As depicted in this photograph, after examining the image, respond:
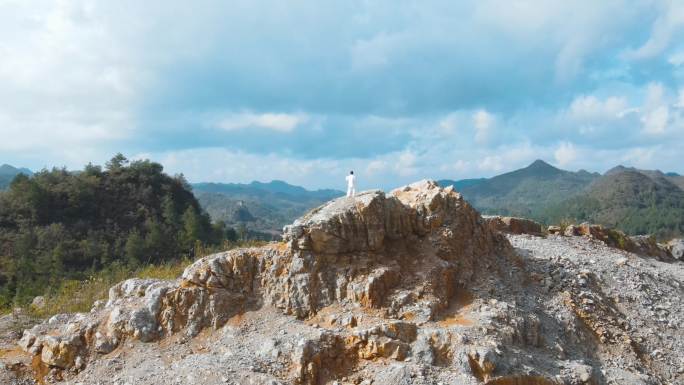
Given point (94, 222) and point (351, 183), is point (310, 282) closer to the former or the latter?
point (351, 183)

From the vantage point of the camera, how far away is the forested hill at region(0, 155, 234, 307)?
5019 cm

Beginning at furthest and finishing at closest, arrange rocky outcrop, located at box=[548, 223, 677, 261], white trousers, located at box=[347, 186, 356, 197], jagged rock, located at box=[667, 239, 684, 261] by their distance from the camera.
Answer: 1. jagged rock, located at box=[667, 239, 684, 261]
2. rocky outcrop, located at box=[548, 223, 677, 261]
3. white trousers, located at box=[347, 186, 356, 197]

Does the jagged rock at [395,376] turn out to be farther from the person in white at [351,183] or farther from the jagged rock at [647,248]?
the jagged rock at [647,248]

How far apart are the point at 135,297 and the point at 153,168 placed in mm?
61767

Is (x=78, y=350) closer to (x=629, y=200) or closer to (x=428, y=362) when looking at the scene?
(x=428, y=362)

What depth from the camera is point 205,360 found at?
1274 centimetres

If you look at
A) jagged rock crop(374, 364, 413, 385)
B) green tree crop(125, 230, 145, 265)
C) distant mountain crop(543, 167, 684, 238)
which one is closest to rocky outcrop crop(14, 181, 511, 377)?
jagged rock crop(374, 364, 413, 385)

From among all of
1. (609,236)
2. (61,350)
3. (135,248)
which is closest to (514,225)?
(609,236)

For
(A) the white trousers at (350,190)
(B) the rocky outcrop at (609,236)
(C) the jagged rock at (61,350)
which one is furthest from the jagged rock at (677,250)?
(C) the jagged rock at (61,350)

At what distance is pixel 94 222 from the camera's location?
62344 mm

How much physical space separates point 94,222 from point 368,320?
58.2 meters

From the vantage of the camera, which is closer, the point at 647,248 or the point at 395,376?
the point at 395,376

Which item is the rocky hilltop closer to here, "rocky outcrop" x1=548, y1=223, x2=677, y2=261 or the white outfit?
the white outfit

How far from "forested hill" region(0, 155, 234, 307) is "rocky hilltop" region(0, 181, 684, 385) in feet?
105
